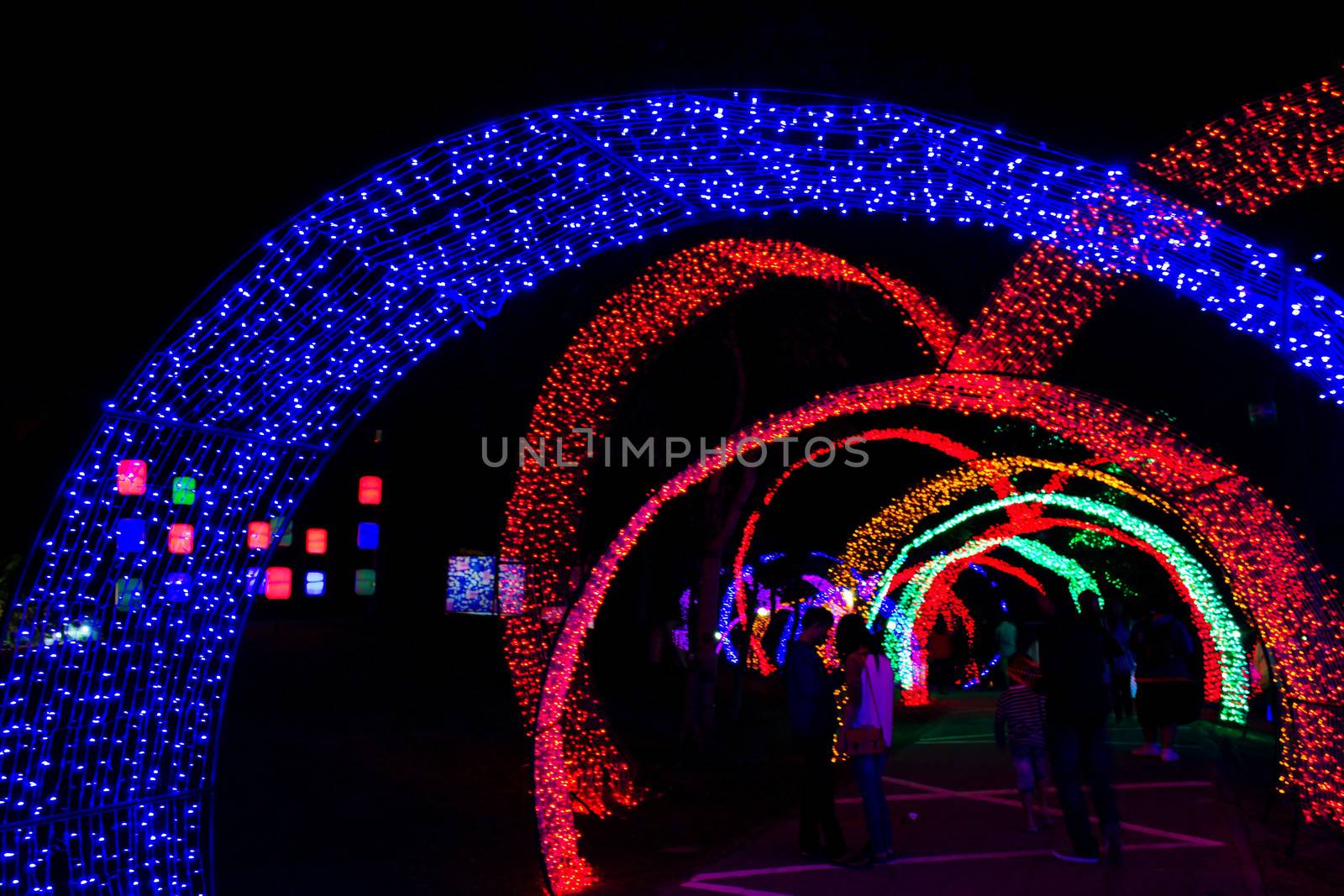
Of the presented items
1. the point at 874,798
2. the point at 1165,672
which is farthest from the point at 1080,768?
the point at 1165,672

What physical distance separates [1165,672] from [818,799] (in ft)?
17.8

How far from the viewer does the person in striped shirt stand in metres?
8.06

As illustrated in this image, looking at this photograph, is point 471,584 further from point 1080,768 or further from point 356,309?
point 356,309

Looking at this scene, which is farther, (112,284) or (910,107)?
(112,284)

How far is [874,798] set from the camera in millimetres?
7125

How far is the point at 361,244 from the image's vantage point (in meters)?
5.73

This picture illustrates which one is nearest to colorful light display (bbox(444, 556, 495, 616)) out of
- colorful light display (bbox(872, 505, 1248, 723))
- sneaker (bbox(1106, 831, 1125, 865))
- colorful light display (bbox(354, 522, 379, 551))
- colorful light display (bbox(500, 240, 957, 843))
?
colorful light display (bbox(354, 522, 379, 551))

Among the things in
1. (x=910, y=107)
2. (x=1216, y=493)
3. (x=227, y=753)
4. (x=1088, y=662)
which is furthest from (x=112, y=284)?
(x=1216, y=493)

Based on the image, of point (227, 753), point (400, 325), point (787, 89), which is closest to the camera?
point (787, 89)

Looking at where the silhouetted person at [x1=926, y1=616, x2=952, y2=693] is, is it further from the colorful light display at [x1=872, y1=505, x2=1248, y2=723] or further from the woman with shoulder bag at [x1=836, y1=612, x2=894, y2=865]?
the woman with shoulder bag at [x1=836, y1=612, x2=894, y2=865]

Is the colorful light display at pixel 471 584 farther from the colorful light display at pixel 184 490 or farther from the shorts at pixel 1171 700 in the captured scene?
the colorful light display at pixel 184 490

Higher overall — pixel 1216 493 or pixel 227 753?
pixel 1216 493

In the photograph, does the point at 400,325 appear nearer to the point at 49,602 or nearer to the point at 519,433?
the point at 49,602

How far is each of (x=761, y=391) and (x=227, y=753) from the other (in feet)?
23.6
